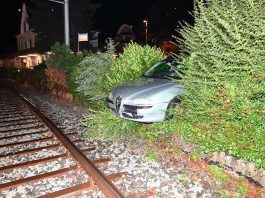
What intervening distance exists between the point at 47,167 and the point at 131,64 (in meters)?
4.10

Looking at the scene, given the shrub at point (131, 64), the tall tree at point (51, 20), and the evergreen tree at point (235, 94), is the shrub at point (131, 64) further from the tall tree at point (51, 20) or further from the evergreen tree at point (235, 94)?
the tall tree at point (51, 20)

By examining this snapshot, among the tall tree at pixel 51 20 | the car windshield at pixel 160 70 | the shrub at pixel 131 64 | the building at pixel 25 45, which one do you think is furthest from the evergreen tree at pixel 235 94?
the building at pixel 25 45

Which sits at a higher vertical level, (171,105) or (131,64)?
(131,64)

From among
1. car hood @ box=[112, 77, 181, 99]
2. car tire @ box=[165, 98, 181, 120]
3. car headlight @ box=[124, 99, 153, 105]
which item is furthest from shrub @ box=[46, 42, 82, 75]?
car tire @ box=[165, 98, 181, 120]

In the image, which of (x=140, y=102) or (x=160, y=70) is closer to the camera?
(x=140, y=102)

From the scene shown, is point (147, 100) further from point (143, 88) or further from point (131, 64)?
point (131, 64)

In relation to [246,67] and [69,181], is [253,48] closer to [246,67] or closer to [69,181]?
[246,67]

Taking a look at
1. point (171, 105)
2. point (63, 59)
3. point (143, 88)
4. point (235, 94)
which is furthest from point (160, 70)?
point (63, 59)

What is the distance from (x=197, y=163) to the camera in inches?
211

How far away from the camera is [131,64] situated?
846 cm

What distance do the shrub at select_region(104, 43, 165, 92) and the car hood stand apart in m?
1.01

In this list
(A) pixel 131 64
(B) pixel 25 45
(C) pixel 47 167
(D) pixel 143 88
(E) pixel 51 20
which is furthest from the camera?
(B) pixel 25 45

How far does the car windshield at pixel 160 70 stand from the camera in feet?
25.0

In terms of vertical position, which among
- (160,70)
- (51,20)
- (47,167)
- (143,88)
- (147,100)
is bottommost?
(47,167)
